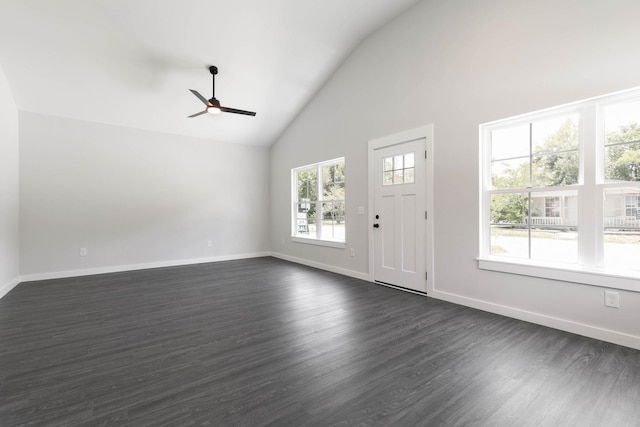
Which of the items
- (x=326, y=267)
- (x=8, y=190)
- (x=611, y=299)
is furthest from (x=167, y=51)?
(x=611, y=299)

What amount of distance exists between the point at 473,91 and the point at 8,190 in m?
6.53

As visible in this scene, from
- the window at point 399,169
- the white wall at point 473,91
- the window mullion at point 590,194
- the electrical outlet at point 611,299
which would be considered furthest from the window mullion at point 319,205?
the electrical outlet at point 611,299

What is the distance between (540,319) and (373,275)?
2.19 m

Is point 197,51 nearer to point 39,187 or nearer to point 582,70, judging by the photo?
point 39,187

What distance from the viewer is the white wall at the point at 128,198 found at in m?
4.80

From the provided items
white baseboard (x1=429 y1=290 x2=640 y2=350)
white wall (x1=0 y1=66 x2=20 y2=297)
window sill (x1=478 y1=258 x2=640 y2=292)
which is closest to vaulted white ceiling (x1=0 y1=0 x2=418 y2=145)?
white wall (x1=0 y1=66 x2=20 y2=297)

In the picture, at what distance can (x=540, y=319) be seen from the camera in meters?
2.78

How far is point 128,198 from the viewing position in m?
5.55

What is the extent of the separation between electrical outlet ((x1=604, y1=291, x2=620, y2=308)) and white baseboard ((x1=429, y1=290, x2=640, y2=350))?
8.9 inches

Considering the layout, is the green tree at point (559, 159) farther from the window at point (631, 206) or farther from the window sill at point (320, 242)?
the window sill at point (320, 242)

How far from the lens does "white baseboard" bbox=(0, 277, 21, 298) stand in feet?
12.7

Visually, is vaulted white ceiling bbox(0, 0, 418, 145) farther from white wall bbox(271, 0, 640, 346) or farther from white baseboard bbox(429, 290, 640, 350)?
white baseboard bbox(429, 290, 640, 350)

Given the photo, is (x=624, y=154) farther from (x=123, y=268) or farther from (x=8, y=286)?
(x=8, y=286)

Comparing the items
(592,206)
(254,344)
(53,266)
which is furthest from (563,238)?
(53,266)
